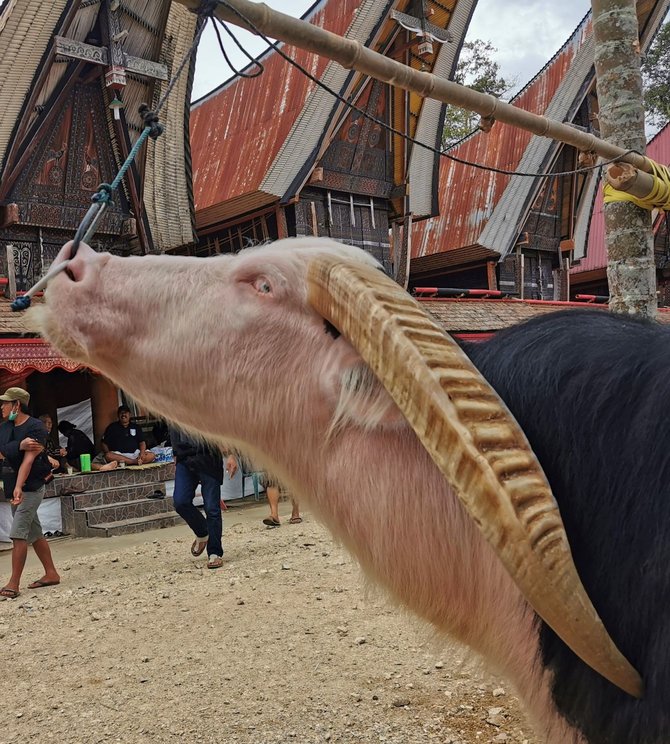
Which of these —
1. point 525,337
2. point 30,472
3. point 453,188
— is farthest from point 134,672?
point 453,188

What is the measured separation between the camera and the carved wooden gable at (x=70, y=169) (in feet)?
28.7

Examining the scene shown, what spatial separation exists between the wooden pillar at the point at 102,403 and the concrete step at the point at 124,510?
1493 mm

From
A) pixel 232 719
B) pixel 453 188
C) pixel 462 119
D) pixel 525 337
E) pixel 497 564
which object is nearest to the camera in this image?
pixel 497 564

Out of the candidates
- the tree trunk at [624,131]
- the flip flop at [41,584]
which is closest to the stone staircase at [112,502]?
the flip flop at [41,584]

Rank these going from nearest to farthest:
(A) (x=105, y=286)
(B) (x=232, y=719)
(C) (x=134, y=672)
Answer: (A) (x=105, y=286) < (B) (x=232, y=719) < (C) (x=134, y=672)

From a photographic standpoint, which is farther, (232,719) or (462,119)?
(462,119)

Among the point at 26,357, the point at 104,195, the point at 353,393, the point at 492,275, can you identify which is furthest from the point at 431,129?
the point at 353,393

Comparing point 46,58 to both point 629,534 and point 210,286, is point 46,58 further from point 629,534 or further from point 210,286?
point 629,534

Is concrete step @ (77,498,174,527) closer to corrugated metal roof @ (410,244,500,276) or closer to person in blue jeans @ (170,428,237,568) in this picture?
person in blue jeans @ (170,428,237,568)

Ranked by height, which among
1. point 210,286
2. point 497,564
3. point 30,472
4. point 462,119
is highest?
point 462,119

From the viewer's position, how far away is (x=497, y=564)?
1165 millimetres

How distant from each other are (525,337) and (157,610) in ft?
15.2

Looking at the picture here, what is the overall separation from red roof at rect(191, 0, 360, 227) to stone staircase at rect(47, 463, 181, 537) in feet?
15.6

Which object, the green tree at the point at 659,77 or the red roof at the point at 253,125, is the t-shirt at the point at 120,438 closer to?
the red roof at the point at 253,125
